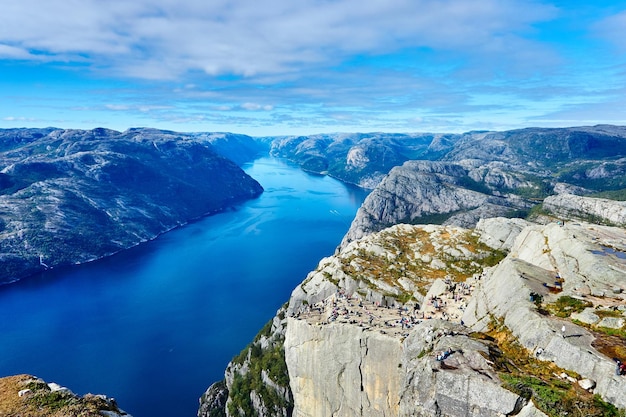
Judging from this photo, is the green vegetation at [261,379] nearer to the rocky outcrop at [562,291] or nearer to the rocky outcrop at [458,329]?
the rocky outcrop at [458,329]

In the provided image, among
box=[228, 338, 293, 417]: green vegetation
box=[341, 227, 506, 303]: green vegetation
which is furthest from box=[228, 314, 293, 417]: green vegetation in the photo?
box=[341, 227, 506, 303]: green vegetation

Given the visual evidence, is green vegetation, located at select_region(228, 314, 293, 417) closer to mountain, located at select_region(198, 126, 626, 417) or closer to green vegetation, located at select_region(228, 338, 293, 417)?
green vegetation, located at select_region(228, 338, 293, 417)

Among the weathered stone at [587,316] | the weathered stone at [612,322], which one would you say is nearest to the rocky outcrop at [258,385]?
the weathered stone at [587,316]

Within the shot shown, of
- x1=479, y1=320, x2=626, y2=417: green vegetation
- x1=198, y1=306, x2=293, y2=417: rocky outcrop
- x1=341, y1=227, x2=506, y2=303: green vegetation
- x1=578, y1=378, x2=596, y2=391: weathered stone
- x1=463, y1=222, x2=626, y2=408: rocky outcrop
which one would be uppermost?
x1=463, y1=222, x2=626, y2=408: rocky outcrop

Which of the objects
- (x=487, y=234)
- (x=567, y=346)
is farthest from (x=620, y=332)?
(x=487, y=234)

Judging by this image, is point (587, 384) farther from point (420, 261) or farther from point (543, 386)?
point (420, 261)

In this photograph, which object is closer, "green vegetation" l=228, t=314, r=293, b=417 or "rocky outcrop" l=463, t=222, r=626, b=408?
"rocky outcrop" l=463, t=222, r=626, b=408
